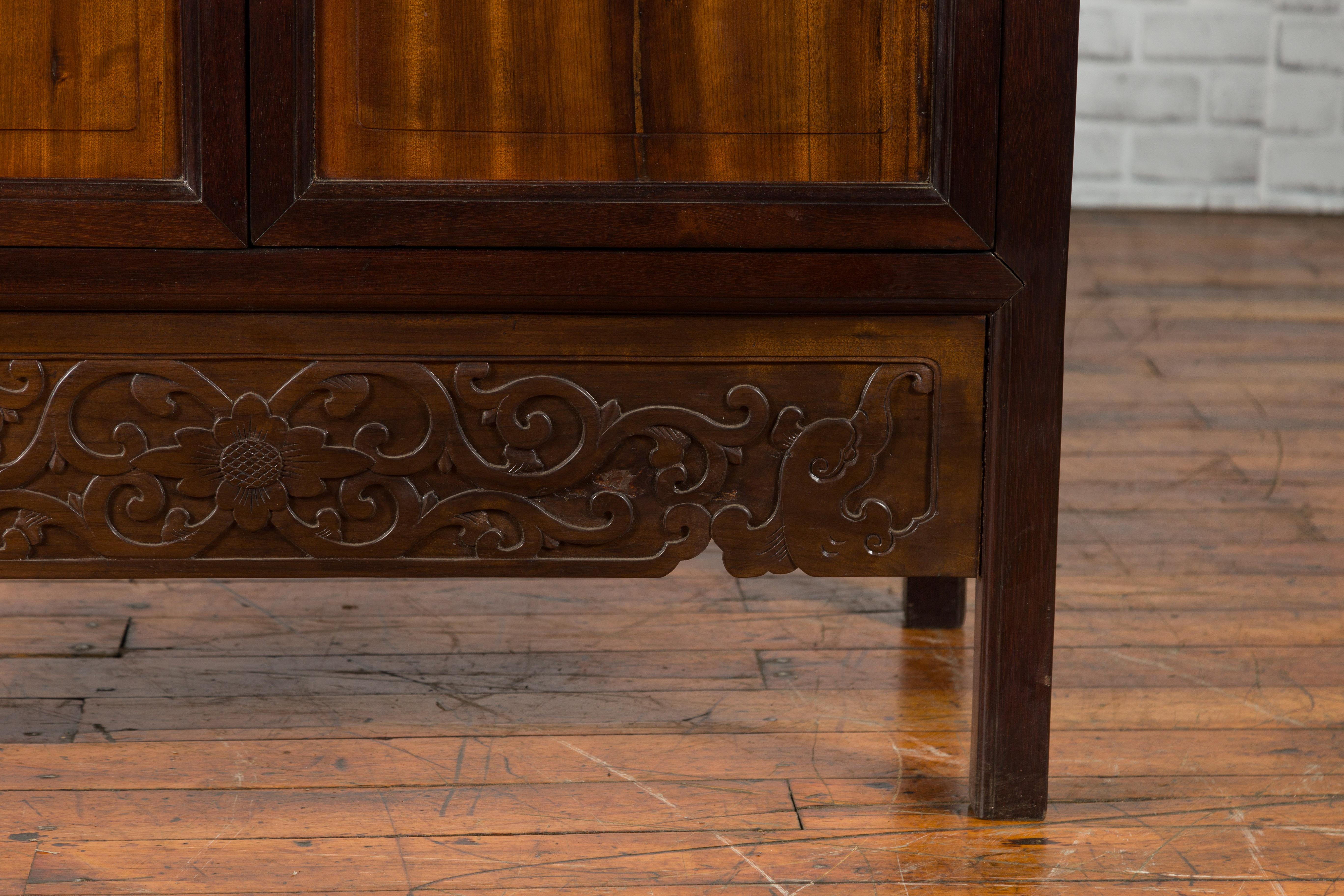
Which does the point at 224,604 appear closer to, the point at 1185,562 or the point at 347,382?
the point at 347,382

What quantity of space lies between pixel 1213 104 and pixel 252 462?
3.33 m

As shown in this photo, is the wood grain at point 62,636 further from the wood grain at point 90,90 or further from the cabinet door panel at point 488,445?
the wood grain at point 90,90

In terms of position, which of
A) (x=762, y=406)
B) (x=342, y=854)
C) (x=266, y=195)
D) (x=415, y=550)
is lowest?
(x=342, y=854)

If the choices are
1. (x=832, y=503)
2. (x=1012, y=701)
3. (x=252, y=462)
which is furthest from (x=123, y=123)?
(x=1012, y=701)

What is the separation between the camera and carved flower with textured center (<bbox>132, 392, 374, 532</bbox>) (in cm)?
102

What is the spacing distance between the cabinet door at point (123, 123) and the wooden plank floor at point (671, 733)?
1.40 feet

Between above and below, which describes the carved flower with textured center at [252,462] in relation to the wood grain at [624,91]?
below

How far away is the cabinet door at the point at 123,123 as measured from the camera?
3.10 feet

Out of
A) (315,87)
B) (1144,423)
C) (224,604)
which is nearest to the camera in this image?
(315,87)

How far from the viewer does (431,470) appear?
104 cm

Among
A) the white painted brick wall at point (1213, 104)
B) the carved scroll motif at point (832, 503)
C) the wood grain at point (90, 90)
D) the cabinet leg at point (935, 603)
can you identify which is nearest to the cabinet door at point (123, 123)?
the wood grain at point (90, 90)

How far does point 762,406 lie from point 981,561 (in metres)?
0.20

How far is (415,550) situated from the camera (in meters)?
1.05

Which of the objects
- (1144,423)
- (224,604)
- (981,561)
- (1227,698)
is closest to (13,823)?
(224,604)
